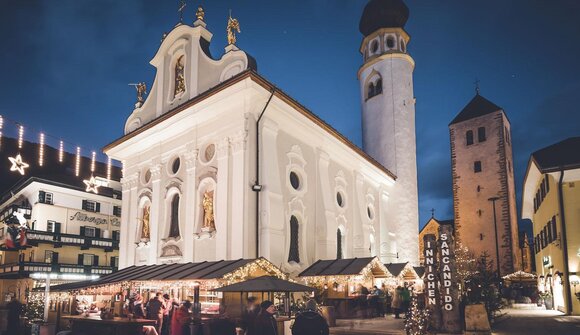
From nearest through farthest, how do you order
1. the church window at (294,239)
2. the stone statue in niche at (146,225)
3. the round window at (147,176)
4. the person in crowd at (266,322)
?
the person in crowd at (266,322)
the church window at (294,239)
the stone statue in niche at (146,225)
the round window at (147,176)

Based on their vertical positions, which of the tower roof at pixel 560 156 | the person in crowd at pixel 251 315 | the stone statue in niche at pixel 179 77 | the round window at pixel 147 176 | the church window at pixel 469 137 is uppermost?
the church window at pixel 469 137

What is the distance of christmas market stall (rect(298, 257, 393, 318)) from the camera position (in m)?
19.3

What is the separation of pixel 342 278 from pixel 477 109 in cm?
3298

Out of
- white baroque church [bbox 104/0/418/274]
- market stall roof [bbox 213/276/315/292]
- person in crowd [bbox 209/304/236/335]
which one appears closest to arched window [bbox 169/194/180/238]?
white baroque church [bbox 104/0/418/274]

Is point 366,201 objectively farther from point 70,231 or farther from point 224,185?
point 70,231

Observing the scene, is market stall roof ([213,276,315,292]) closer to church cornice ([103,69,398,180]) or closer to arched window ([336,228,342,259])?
church cornice ([103,69,398,180])

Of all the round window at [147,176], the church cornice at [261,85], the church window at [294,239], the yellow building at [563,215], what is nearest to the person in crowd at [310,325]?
the church cornice at [261,85]

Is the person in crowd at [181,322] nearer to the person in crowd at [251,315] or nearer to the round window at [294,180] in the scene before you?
the person in crowd at [251,315]

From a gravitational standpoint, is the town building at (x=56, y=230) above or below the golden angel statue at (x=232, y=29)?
below

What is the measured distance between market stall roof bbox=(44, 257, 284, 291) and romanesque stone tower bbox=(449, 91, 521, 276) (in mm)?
30256

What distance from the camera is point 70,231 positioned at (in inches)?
1649

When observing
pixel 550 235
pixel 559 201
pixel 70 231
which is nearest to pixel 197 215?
pixel 559 201

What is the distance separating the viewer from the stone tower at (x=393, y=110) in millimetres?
33344

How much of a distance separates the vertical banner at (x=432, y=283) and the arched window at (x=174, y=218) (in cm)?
1115
